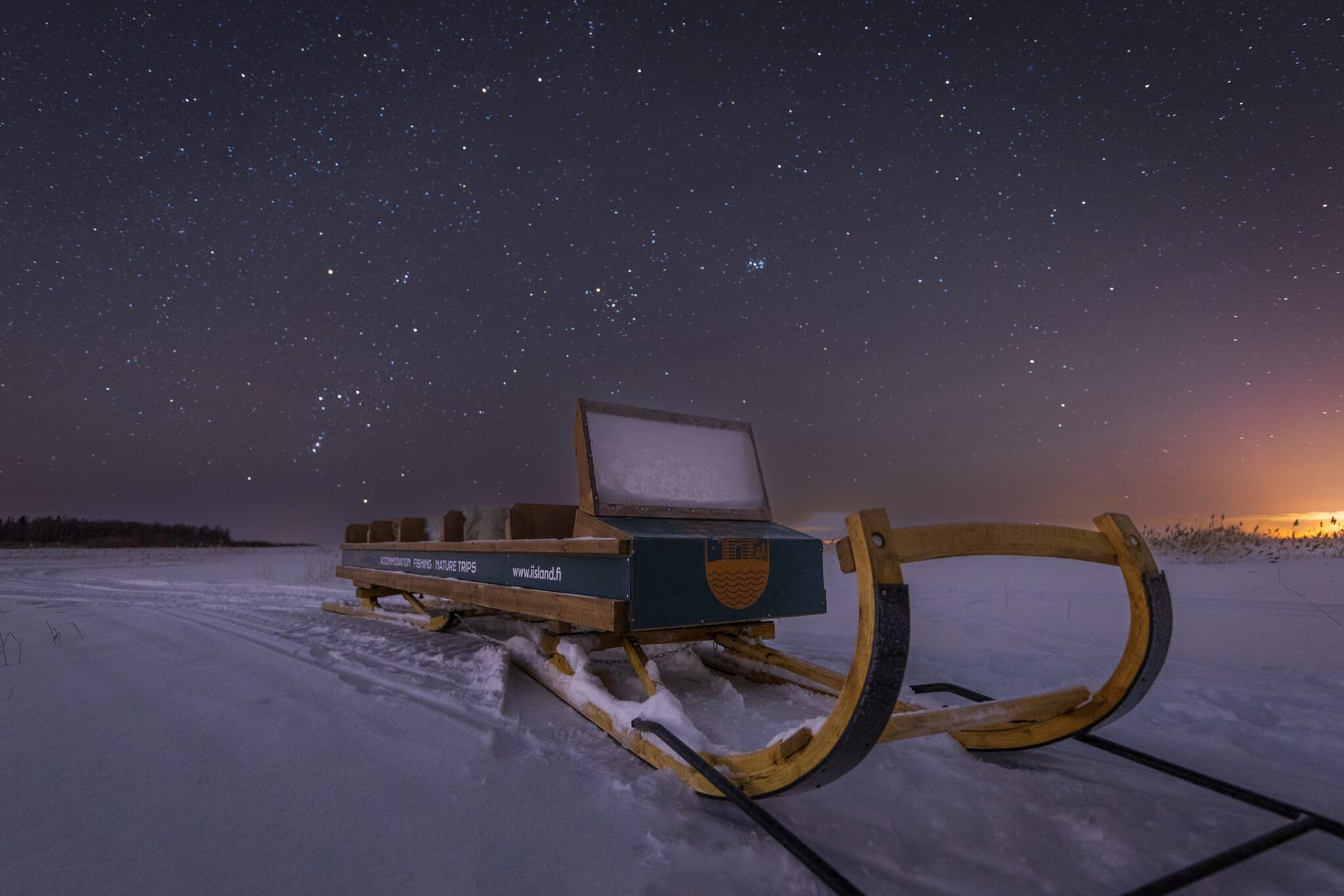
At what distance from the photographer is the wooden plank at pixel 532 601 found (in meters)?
3.35

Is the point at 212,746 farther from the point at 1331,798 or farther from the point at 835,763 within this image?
the point at 1331,798

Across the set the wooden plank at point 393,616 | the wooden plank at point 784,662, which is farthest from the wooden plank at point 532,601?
the wooden plank at point 784,662

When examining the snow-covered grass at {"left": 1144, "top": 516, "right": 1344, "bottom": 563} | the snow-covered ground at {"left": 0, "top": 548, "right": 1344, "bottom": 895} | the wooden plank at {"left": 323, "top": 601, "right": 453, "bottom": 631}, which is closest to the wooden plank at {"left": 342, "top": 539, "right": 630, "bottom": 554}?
the wooden plank at {"left": 323, "top": 601, "right": 453, "bottom": 631}

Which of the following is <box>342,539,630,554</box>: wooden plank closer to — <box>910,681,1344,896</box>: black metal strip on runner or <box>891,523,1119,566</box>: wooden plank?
<box>891,523,1119,566</box>: wooden plank

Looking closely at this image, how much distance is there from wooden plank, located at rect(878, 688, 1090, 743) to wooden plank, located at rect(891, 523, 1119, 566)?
0.59 meters

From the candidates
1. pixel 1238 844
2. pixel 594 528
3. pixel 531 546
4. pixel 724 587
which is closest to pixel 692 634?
pixel 724 587

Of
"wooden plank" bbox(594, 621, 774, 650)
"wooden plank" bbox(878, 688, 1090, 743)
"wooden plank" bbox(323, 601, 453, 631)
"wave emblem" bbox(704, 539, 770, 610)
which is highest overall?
"wave emblem" bbox(704, 539, 770, 610)

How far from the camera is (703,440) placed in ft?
15.5

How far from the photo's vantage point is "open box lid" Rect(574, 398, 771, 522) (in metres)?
4.10

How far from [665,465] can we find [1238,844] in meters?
3.38

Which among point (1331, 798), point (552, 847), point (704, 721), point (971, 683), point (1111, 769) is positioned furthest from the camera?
point (971, 683)

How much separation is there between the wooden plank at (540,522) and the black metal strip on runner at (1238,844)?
3.58m

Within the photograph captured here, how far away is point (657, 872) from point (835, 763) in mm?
646

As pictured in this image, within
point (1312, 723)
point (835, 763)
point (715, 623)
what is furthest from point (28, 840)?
point (1312, 723)
